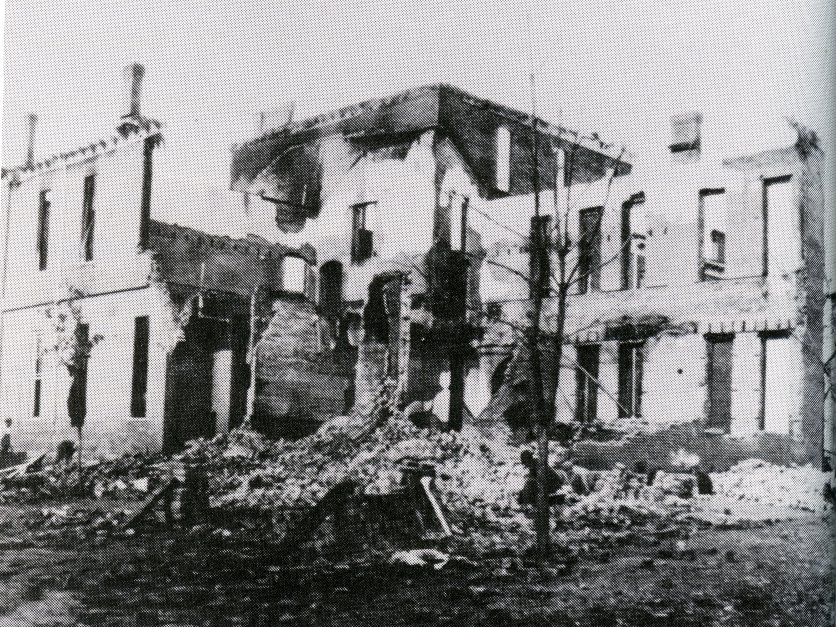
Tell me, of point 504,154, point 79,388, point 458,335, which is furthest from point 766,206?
point 79,388

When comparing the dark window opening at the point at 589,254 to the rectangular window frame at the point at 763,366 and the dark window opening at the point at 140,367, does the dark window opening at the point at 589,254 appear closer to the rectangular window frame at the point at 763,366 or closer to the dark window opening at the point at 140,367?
the rectangular window frame at the point at 763,366

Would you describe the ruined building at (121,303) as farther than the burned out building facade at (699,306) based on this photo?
Yes

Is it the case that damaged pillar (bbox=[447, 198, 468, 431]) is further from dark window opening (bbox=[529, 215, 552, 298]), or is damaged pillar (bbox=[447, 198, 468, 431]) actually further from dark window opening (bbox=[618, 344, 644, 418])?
dark window opening (bbox=[618, 344, 644, 418])

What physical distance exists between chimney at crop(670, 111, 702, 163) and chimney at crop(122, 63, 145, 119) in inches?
156

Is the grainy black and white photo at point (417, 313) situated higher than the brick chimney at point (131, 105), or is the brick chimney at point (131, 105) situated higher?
the brick chimney at point (131, 105)

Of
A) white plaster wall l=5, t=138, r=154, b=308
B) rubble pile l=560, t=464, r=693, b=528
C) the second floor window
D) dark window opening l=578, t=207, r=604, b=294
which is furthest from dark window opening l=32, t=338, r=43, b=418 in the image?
dark window opening l=578, t=207, r=604, b=294

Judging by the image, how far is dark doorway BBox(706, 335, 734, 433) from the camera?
234 inches

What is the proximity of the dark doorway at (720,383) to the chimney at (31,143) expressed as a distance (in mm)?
5169

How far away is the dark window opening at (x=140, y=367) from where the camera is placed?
775cm

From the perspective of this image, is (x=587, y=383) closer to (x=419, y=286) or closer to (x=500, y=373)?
(x=500, y=373)

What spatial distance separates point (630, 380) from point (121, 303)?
162 inches

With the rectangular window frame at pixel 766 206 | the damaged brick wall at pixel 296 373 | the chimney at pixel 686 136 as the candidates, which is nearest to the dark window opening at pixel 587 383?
the rectangular window frame at pixel 766 206

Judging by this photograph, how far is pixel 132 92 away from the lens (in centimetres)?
771

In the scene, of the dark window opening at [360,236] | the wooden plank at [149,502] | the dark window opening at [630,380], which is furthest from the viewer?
the dark window opening at [360,236]
